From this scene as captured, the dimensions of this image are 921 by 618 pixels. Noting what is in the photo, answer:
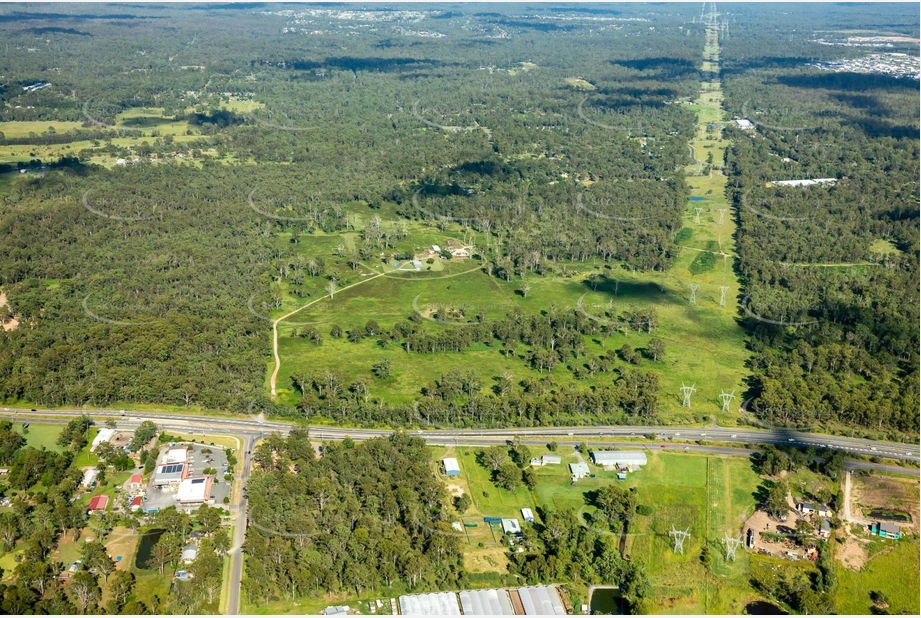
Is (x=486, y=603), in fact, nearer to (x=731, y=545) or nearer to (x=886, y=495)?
(x=731, y=545)

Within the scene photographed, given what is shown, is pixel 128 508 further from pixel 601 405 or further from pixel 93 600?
pixel 601 405

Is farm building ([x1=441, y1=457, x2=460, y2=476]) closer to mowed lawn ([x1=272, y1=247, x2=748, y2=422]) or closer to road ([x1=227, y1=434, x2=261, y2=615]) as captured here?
mowed lawn ([x1=272, y1=247, x2=748, y2=422])

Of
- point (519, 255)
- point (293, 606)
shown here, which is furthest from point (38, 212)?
point (293, 606)

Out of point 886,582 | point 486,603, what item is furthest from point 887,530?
point 486,603

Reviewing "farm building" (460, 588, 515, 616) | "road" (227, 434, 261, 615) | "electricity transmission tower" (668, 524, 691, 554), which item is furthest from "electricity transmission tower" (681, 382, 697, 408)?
"road" (227, 434, 261, 615)

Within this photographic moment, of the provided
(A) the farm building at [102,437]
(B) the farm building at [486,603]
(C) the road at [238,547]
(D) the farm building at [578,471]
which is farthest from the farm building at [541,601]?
(A) the farm building at [102,437]

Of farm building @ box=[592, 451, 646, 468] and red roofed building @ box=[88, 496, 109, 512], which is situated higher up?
red roofed building @ box=[88, 496, 109, 512]
